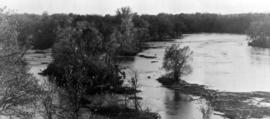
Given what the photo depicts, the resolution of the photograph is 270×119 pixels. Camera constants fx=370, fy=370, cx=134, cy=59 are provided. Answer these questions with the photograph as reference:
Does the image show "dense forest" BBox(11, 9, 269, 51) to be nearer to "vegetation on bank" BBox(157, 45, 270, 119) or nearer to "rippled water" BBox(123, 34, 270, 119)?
"rippled water" BBox(123, 34, 270, 119)

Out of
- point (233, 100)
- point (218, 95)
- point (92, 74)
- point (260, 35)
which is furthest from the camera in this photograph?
point (260, 35)

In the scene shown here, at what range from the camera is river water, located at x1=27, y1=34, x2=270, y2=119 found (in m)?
43.1

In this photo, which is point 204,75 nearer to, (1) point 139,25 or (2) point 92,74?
(2) point 92,74

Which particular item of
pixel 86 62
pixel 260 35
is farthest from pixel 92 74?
pixel 260 35

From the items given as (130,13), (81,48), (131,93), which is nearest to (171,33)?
(130,13)

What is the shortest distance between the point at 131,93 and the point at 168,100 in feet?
18.8

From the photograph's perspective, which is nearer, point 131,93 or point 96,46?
point 131,93

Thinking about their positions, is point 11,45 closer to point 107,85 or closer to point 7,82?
point 7,82

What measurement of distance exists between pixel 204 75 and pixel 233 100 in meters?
16.6

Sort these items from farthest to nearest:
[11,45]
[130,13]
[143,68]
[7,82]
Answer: [130,13]
[143,68]
[11,45]
[7,82]

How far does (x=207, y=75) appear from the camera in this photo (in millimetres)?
62406

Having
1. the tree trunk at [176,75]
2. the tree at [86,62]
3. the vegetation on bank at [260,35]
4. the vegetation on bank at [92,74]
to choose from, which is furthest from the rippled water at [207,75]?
the vegetation on bank at [260,35]

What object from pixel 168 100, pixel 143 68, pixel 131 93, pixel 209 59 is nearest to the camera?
pixel 168 100

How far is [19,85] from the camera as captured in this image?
14867 millimetres
